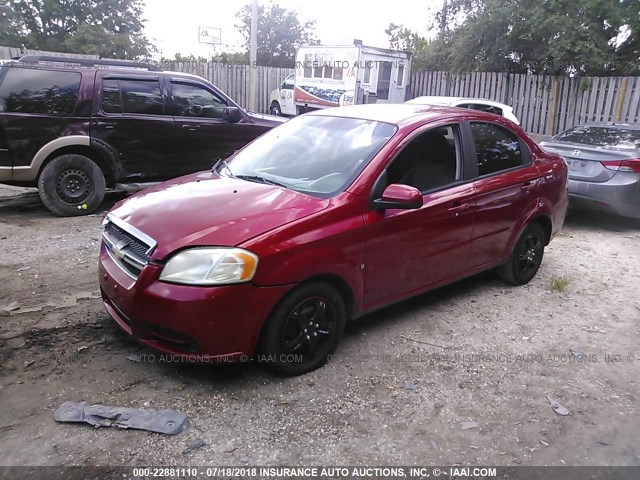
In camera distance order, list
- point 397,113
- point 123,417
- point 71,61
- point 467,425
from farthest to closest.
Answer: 1. point 71,61
2. point 397,113
3. point 467,425
4. point 123,417

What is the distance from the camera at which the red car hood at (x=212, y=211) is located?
3092mm

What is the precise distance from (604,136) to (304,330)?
22.0ft

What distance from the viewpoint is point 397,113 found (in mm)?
4328

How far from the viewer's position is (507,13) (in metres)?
15.7

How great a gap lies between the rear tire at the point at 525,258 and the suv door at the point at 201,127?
178 inches

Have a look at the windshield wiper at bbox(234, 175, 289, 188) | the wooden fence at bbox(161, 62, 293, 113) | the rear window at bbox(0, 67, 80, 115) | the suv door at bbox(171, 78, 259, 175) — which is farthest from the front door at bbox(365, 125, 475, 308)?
the wooden fence at bbox(161, 62, 293, 113)

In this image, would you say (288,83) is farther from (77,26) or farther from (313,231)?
(77,26)

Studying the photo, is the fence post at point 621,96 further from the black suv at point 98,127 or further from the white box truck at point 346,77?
the black suv at point 98,127

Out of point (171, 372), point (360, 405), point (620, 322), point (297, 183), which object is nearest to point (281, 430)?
point (360, 405)

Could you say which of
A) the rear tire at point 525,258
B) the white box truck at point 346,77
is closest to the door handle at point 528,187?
the rear tire at point 525,258

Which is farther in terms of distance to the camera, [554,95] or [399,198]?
[554,95]

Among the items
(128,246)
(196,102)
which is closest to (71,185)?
(196,102)

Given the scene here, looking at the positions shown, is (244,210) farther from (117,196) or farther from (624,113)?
(624,113)

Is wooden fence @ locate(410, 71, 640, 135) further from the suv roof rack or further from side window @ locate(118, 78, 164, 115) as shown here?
side window @ locate(118, 78, 164, 115)
